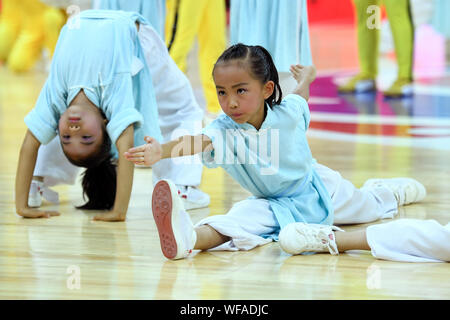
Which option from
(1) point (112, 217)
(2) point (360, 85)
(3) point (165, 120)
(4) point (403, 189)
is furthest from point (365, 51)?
(1) point (112, 217)

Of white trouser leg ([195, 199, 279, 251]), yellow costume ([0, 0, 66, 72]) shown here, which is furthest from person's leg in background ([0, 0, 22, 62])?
white trouser leg ([195, 199, 279, 251])

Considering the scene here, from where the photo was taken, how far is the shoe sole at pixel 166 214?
197 centimetres

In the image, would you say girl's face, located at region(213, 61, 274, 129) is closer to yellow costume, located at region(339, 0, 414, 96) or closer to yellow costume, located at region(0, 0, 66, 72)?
yellow costume, located at region(339, 0, 414, 96)

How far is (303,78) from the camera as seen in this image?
2355 millimetres

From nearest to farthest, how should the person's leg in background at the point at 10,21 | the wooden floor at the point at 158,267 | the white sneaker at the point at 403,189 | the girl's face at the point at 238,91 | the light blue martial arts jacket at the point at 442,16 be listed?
the wooden floor at the point at 158,267 → the girl's face at the point at 238,91 → the white sneaker at the point at 403,189 → the person's leg in background at the point at 10,21 → the light blue martial arts jacket at the point at 442,16

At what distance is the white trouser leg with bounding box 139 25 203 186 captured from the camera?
279 centimetres

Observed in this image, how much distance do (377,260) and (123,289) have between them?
0.67m

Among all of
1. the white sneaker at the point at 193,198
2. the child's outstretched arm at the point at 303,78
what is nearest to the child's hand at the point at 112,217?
the white sneaker at the point at 193,198

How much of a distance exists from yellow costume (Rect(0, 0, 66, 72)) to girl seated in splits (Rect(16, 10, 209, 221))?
473cm

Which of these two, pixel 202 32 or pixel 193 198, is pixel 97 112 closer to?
pixel 193 198

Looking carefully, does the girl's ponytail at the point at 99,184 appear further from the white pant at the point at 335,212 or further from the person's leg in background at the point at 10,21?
the person's leg in background at the point at 10,21

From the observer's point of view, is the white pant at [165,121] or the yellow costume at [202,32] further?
the yellow costume at [202,32]

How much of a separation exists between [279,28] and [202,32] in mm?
1926

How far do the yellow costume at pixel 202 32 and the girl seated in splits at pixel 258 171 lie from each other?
7.32 ft
